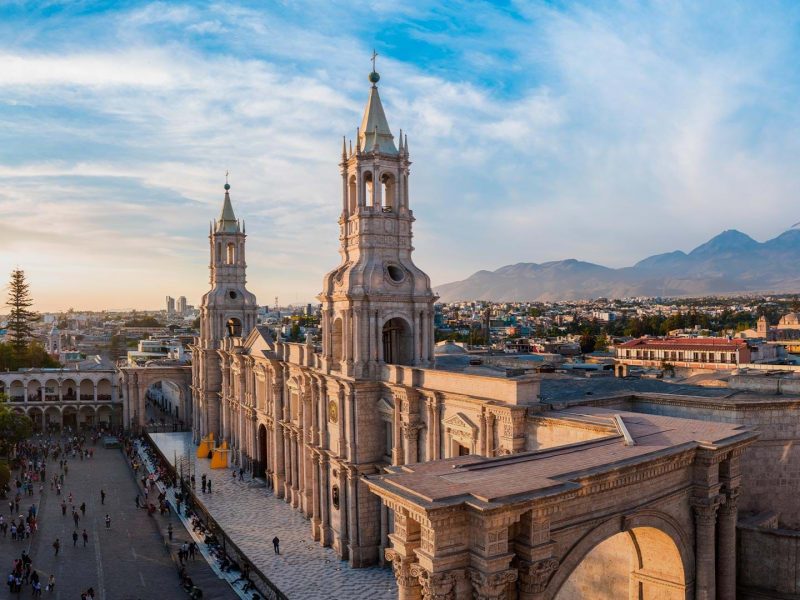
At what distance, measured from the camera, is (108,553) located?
28703 millimetres

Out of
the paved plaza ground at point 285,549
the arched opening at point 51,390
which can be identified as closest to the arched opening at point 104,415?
the arched opening at point 51,390

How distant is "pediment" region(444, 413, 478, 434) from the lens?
21609 mm

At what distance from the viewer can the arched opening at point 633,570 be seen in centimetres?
1513

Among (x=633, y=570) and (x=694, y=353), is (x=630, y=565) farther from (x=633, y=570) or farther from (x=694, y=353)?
(x=694, y=353)

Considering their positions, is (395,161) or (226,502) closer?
(395,161)

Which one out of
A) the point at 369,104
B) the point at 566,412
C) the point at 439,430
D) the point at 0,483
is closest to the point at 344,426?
the point at 439,430

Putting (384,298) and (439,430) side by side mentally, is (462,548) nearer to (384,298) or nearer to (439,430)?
(439,430)

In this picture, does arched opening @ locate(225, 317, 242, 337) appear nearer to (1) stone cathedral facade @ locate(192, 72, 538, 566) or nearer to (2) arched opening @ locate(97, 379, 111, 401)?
(1) stone cathedral facade @ locate(192, 72, 538, 566)

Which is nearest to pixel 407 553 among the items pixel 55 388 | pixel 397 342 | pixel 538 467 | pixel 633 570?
pixel 538 467

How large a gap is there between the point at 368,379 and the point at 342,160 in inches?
363

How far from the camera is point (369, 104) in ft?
92.9

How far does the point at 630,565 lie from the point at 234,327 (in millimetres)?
38216

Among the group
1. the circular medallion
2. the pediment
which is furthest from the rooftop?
the circular medallion

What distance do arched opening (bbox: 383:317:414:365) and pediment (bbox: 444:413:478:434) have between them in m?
5.85
